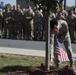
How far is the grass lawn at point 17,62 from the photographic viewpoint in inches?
370

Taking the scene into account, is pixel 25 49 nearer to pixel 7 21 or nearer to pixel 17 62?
pixel 17 62

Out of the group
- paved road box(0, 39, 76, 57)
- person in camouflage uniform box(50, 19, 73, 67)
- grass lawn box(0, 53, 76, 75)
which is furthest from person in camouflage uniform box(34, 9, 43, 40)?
person in camouflage uniform box(50, 19, 73, 67)

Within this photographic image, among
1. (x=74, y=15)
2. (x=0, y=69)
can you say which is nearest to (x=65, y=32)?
(x=0, y=69)

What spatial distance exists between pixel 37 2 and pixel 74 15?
11.7 meters

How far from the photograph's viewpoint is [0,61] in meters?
10.9

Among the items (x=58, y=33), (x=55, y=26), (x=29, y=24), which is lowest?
(x=58, y=33)

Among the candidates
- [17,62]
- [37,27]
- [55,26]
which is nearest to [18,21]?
[37,27]

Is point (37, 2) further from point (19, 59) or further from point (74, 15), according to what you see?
point (74, 15)

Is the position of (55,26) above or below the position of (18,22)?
below

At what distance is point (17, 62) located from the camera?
10711mm

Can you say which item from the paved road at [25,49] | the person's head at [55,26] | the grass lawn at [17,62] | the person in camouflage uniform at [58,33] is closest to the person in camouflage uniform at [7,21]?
the paved road at [25,49]

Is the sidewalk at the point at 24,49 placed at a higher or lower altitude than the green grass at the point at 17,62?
higher

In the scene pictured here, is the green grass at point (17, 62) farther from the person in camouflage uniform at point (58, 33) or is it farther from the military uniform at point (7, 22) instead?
the military uniform at point (7, 22)

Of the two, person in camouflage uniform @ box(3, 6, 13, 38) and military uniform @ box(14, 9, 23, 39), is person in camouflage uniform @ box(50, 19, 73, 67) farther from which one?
person in camouflage uniform @ box(3, 6, 13, 38)
